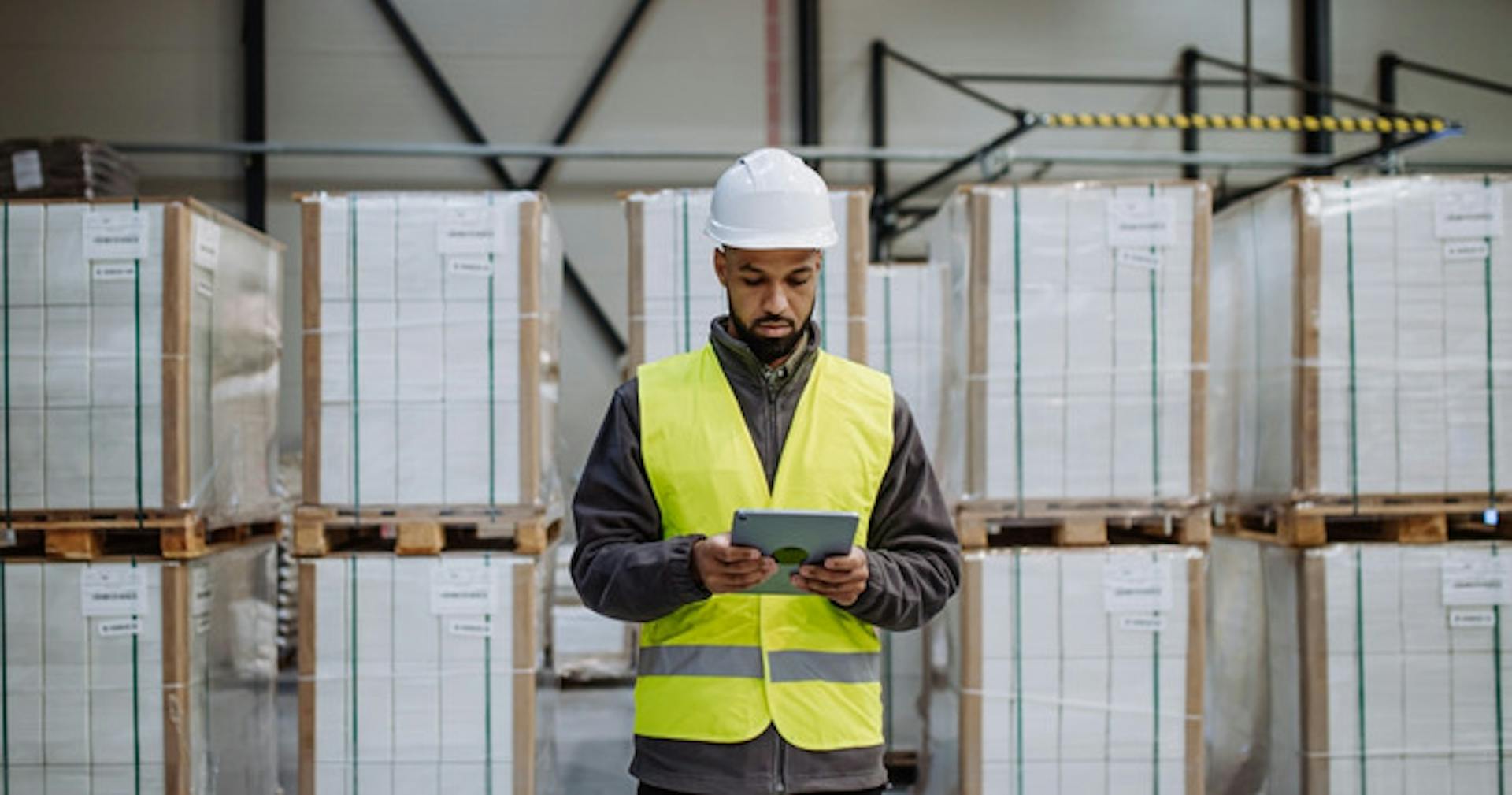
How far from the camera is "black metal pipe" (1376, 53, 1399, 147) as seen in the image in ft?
37.4

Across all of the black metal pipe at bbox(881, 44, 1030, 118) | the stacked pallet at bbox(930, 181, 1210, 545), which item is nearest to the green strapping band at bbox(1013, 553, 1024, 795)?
the stacked pallet at bbox(930, 181, 1210, 545)

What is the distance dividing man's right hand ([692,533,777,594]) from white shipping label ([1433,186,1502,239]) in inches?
155

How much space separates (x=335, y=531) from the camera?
512 centimetres

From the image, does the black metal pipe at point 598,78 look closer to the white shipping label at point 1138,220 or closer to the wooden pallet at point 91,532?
the wooden pallet at point 91,532

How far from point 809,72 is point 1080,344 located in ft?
21.3

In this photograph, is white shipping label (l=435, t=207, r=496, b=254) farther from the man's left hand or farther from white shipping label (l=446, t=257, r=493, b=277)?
the man's left hand

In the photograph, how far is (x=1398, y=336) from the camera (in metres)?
5.14

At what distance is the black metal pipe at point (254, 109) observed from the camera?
1056 centimetres

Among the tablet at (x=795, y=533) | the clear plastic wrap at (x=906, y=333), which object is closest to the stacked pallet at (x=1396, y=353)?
the clear plastic wrap at (x=906, y=333)

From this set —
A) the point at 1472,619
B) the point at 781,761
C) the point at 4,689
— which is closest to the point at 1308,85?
the point at 1472,619

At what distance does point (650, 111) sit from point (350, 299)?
637cm

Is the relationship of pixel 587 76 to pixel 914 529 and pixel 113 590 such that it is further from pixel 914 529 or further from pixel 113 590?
pixel 914 529

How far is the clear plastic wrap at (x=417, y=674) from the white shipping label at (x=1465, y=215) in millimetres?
3791

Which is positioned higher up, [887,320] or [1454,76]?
[1454,76]
